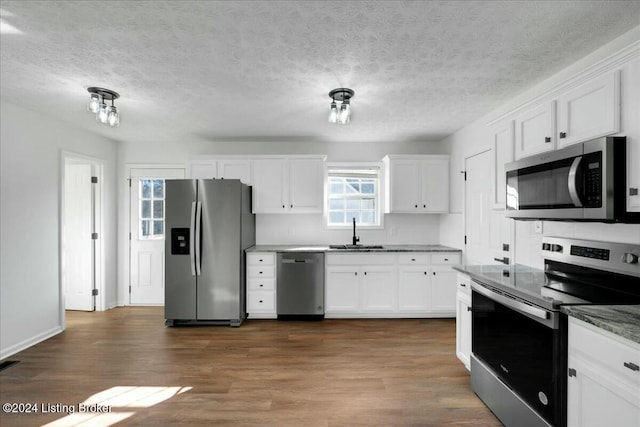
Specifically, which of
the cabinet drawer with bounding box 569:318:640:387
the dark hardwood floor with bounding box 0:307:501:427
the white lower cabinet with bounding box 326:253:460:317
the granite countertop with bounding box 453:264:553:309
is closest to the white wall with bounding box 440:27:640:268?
the granite countertop with bounding box 453:264:553:309

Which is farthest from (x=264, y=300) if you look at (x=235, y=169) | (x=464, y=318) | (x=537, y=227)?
(x=537, y=227)

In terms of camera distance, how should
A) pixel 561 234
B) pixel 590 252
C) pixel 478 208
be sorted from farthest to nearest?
pixel 478 208 → pixel 561 234 → pixel 590 252

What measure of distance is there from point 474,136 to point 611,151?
92.5 inches

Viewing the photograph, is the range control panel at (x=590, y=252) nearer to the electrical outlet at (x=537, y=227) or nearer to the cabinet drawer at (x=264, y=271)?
the electrical outlet at (x=537, y=227)

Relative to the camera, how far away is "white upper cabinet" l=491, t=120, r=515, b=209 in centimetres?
248

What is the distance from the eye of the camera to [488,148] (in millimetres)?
3541

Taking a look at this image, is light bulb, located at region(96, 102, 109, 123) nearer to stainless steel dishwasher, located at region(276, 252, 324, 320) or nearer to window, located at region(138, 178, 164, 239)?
window, located at region(138, 178, 164, 239)

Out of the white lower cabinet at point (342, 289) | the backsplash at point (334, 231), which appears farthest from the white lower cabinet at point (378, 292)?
the backsplash at point (334, 231)

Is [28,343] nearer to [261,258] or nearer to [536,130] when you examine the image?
[261,258]

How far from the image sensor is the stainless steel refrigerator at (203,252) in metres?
4.01

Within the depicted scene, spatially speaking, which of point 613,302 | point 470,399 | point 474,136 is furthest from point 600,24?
point 470,399

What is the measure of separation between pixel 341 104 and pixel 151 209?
3473mm

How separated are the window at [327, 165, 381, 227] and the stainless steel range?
2.58m

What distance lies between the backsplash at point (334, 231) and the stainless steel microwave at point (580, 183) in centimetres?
272
